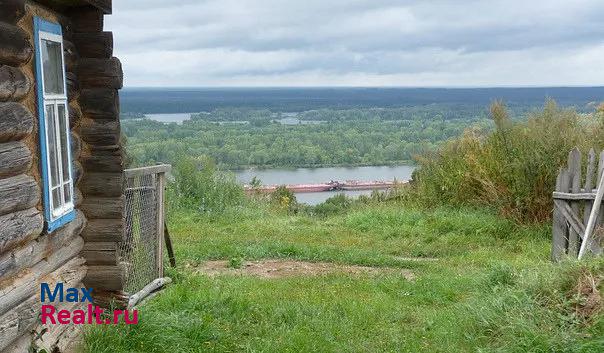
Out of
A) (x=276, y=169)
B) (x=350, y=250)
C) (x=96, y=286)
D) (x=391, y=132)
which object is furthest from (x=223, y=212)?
(x=391, y=132)

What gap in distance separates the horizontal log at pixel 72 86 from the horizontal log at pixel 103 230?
4.03 feet

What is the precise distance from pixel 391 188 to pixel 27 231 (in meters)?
17.7

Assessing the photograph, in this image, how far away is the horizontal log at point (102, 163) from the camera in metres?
6.58

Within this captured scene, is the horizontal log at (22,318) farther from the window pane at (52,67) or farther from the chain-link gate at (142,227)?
the window pane at (52,67)

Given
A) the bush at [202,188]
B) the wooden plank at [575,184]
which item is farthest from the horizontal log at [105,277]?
the bush at [202,188]

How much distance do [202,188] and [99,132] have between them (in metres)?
12.2

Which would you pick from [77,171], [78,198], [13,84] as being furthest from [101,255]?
[13,84]

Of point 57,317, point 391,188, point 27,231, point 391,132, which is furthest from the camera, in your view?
point 391,132

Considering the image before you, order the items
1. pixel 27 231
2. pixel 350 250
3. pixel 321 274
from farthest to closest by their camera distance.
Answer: pixel 350 250 < pixel 321 274 < pixel 27 231

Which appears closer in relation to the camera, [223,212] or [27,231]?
[27,231]

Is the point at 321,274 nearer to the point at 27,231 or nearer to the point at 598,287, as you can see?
the point at 598,287

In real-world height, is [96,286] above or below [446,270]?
above

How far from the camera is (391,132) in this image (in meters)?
73.1

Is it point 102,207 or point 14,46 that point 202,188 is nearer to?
point 102,207
